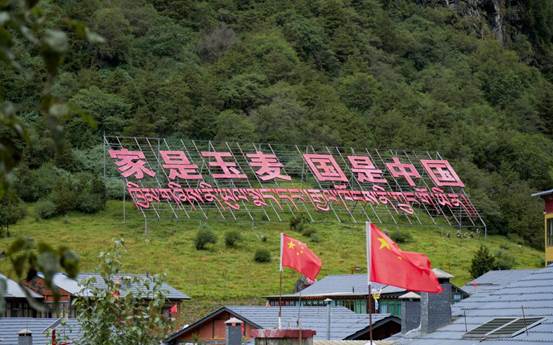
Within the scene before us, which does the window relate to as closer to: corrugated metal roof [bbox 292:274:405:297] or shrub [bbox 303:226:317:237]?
corrugated metal roof [bbox 292:274:405:297]

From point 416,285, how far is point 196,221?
67649 millimetres

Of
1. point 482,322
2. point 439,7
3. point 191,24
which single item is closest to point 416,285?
point 482,322

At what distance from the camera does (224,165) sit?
8650 cm

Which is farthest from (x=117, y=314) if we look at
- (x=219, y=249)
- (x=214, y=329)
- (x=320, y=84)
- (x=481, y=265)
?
(x=320, y=84)

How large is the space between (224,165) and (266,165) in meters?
3.52

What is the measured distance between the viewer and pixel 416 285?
17859mm

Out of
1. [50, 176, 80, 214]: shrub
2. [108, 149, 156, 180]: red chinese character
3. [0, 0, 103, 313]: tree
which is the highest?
[108, 149, 156, 180]: red chinese character

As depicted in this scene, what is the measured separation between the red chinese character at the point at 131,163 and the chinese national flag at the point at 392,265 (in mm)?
65302

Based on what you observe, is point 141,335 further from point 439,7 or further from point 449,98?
point 439,7

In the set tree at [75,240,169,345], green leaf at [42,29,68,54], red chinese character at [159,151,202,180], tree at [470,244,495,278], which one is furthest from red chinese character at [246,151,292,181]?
green leaf at [42,29,68,54]

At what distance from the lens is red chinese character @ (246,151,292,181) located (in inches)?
3447

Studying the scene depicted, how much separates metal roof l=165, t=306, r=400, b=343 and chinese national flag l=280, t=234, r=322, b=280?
612 cm

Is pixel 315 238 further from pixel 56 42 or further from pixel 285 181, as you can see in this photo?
pixel 56 42

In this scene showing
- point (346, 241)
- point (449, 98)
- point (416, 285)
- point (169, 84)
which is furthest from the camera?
point (449, 98)
